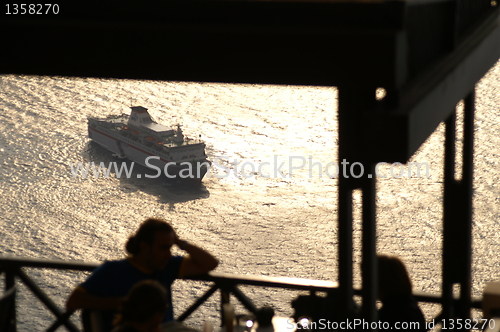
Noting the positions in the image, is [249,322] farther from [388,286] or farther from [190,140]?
[190,140]

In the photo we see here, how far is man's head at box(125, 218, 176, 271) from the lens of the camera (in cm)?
253

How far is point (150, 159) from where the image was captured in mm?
65062

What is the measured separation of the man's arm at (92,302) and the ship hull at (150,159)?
200 ft

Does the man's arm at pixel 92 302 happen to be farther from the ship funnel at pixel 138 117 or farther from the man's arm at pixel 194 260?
the ship funnel at pixel 138 117

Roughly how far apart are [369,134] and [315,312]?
159 cm

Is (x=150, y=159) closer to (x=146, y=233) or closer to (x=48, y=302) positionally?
(x=48, y=302)

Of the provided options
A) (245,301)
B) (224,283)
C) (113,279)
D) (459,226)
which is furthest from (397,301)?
(113,279)

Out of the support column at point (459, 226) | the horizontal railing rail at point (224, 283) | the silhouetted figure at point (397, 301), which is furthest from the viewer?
the horizontal railing rail at point (224, 283)

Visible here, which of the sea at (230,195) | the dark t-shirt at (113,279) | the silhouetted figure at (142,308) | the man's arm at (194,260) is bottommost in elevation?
the silhouetted figure at (142,308)

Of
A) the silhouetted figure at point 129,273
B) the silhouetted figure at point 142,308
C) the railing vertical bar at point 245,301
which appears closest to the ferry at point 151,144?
the railing vertical bar at point 245,301

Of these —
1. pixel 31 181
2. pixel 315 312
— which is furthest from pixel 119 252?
pixel 315 312

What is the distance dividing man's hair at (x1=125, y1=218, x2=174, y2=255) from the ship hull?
6089cm

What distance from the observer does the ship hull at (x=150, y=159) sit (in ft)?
209

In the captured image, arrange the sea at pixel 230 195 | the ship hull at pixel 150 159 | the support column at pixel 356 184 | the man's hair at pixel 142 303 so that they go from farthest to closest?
the ship hull at pixel 150 159, the sea at pixel 230 195, the man's hair at pixel 142 303, the support column at pixel 356 184
